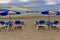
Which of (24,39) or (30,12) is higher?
(24,39)

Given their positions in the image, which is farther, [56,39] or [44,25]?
[44,25]

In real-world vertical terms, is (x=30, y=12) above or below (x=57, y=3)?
below

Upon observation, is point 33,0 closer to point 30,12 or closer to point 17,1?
point 17,1

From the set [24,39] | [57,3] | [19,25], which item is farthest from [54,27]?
[57,3]

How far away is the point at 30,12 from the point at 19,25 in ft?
48.5

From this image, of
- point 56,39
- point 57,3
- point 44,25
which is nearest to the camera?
point 56,39

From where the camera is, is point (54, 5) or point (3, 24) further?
point (54, 5)

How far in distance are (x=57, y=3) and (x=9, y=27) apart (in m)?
8.17

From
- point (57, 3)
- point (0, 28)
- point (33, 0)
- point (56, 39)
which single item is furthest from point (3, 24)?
point (33, 0)

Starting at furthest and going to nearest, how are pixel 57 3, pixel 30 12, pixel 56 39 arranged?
1. pixel 30 12
2. pixel 57 3
3. pixel 56 39

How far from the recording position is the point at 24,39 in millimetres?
6480

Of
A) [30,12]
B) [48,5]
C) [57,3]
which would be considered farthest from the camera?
[30,12]

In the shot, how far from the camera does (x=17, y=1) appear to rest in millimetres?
17969

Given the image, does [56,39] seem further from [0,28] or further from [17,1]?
[17,1]
